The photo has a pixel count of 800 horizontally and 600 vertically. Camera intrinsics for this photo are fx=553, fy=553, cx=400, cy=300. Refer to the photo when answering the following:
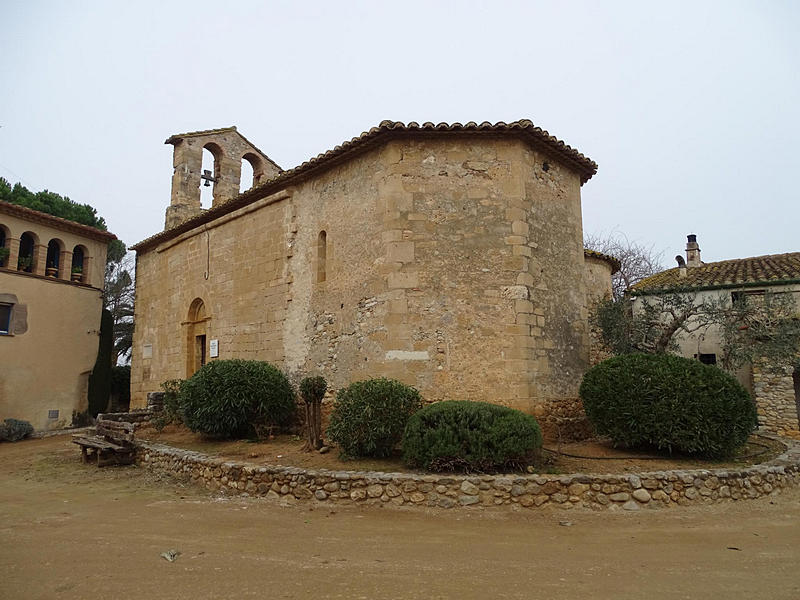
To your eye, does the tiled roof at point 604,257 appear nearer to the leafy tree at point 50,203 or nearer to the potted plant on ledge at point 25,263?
the potted plant on ledge at point 25,263

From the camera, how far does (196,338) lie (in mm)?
15875

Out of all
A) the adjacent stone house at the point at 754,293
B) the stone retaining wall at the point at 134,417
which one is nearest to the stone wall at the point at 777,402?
the adjacent stone house at the point at 754,293

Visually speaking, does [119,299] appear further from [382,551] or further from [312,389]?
[382,551]

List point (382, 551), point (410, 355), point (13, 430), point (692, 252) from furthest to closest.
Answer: point (692, 252) → point (13, 430) → point (410, 355) → point (382, 551)

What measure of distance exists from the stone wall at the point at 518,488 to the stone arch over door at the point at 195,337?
27.7ft

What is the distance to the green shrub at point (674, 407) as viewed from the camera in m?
8.41

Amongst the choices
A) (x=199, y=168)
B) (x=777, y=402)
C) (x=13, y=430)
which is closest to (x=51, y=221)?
(x=199, y=168)

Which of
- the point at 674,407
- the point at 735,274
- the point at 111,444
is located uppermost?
the point at 735,274

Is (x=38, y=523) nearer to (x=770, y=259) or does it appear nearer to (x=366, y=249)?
(x=366, y=249)

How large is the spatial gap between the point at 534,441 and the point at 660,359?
2.79 m

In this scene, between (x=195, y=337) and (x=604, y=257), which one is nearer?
(x=604, y=257)

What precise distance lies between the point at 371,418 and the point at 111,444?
5.74 metres

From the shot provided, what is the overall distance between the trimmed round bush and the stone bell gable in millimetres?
11831

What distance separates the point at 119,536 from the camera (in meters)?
6.05
